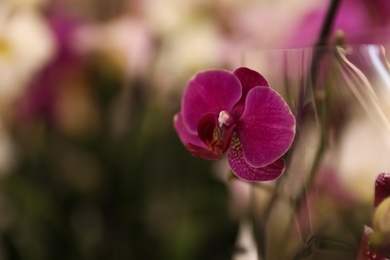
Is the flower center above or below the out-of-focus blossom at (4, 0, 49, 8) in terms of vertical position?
above

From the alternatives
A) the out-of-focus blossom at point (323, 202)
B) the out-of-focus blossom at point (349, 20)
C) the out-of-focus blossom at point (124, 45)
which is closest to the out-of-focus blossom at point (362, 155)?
the out-of-focus blossom at point (323, 202)

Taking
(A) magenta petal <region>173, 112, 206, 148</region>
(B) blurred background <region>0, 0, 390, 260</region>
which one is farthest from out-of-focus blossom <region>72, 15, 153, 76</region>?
(A) magenta petal <region>173, 112, 206, 148</region>

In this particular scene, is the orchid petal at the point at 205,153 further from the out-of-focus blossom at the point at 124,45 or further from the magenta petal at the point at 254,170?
the out-of-focus blossom at the point at 124,45

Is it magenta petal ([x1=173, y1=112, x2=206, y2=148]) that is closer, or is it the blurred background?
magenta petal ([x1=173, y1=112, x2=206, y2=148])

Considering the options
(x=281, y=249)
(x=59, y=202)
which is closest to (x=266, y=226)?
(x=281, y=249)

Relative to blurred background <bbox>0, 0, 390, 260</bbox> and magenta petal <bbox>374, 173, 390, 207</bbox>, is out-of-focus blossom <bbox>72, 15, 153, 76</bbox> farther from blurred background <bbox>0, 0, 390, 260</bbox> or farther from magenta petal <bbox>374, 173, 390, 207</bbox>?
magenta petal <bbox>374, 173, 390, 207</bbox>

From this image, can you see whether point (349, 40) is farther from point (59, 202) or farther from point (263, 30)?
point (59, 202)

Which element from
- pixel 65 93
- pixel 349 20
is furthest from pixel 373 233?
pixel 65 93
